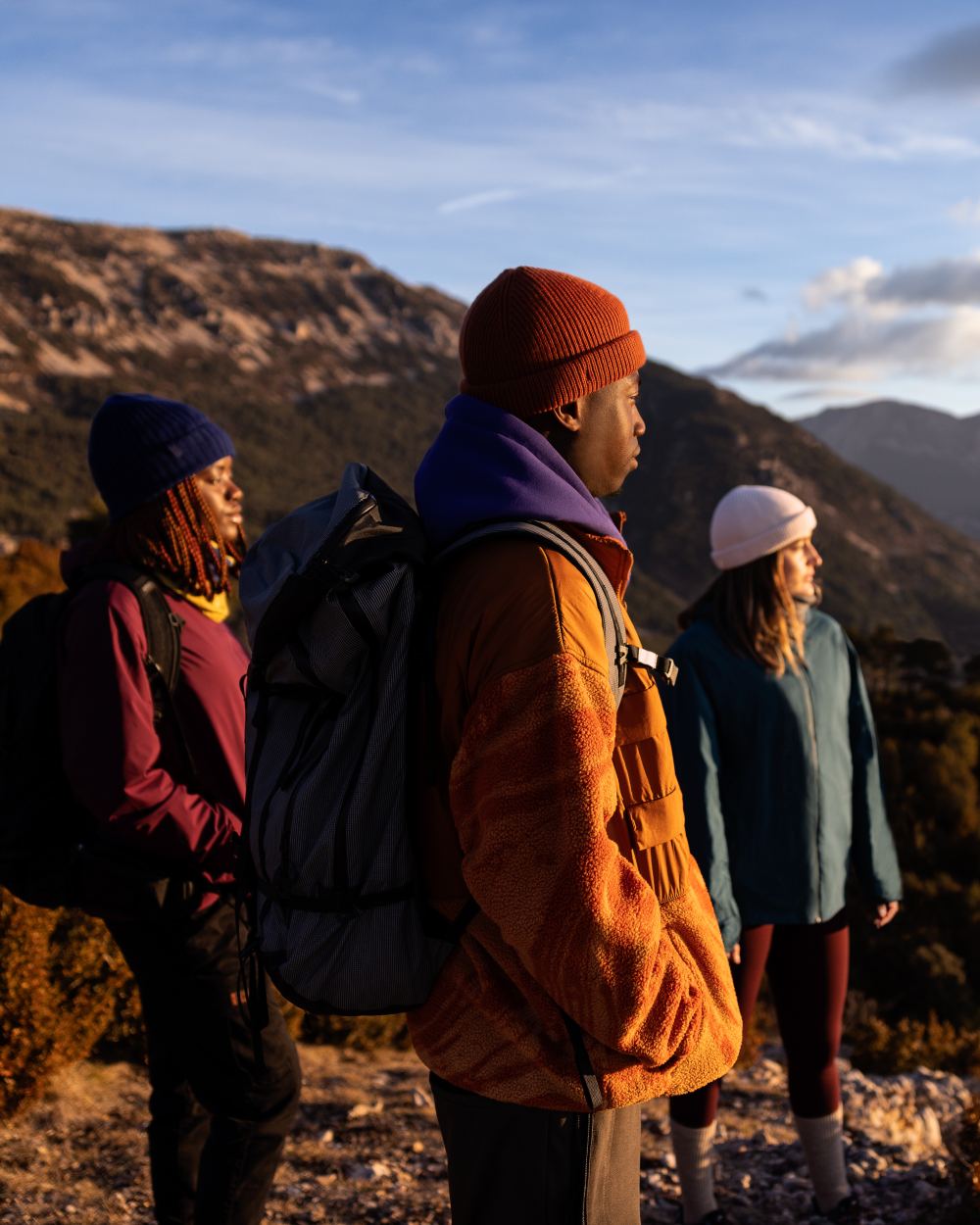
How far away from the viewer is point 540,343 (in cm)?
147

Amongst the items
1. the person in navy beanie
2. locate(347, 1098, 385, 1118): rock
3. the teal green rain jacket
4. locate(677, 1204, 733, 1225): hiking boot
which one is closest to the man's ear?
the person in navy beanie

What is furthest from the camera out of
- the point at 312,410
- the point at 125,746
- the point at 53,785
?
the point at 312,410

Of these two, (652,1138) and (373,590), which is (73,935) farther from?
(373,590)

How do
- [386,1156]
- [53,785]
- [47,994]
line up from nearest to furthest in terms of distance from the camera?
[53,785], [386,1156], [47,994]

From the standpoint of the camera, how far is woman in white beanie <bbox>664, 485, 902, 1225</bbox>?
2855mm

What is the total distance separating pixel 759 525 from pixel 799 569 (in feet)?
0.54

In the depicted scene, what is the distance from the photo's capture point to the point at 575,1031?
51.3 inches

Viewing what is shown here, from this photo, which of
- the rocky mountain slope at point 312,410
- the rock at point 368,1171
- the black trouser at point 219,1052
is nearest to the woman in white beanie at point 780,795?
the rock at point 368,1171

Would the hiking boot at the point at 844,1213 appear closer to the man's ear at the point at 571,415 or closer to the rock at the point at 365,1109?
the rock at the point at 365,1109

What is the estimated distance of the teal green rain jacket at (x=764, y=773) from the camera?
284 centimetres

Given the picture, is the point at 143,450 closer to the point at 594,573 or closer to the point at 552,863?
the point at 594,573

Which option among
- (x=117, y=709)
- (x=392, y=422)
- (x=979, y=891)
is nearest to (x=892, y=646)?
(x=979, y=891)

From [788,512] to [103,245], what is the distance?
317 ft

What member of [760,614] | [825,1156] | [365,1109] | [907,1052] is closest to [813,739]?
[760,614]
